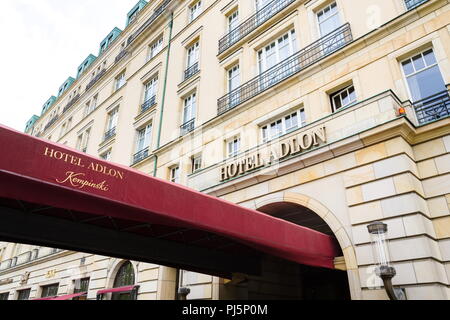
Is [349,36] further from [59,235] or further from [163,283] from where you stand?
[163,283]

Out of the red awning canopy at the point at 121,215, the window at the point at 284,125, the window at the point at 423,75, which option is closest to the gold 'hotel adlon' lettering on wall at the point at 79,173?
the red awning canopy at the point at 121,215

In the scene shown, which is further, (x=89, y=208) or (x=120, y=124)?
(x=120, y=124)

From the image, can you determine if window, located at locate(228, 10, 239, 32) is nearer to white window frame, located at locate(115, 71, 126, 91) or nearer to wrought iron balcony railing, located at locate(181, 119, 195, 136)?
wrought iron balcony railing, located at locate(181, 119, 195, 136)

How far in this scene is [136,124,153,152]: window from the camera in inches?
696

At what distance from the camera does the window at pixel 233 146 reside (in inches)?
470

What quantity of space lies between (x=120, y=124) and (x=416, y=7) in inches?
637

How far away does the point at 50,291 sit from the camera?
807 inches

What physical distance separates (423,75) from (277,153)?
4.08 m

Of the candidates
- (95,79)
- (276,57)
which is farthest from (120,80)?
(276,57)

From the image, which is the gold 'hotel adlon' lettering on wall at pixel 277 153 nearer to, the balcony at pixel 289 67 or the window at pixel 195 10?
the balcony at pixel 289 67

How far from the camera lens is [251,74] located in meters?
12.6

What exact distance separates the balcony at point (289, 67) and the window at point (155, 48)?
9280mm
